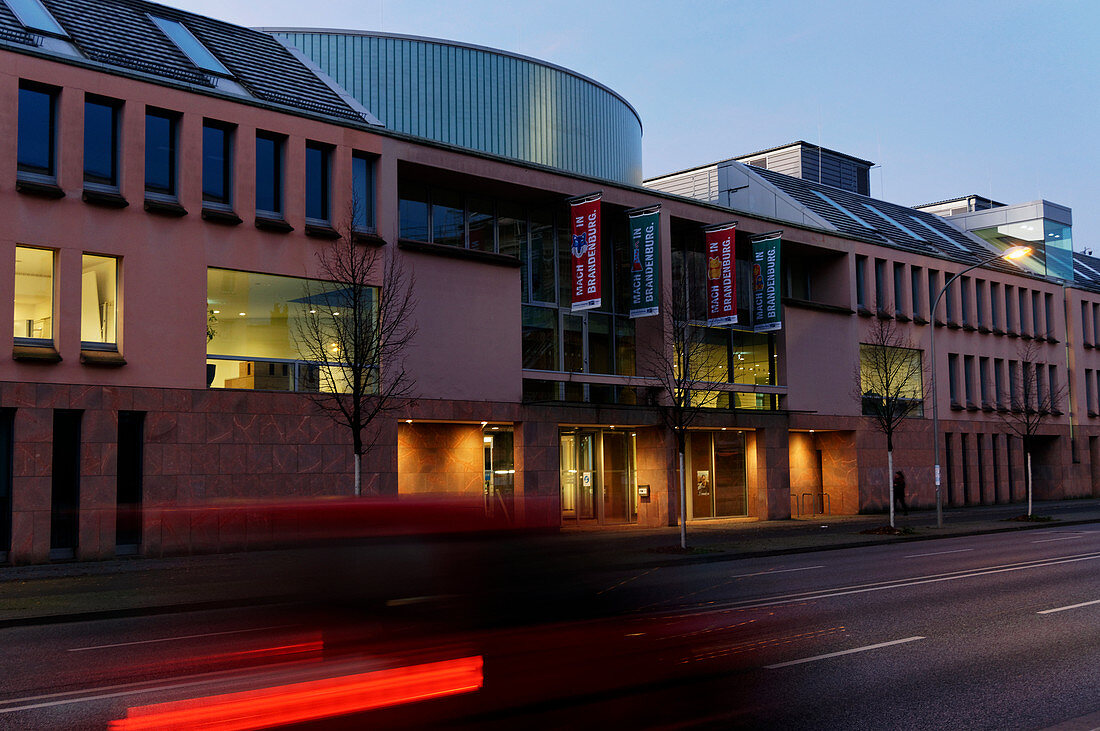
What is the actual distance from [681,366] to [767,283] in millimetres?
10825

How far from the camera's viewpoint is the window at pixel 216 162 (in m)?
24.2

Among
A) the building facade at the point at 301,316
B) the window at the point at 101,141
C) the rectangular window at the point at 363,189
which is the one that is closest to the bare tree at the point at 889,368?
the building facade at the point at 301,316

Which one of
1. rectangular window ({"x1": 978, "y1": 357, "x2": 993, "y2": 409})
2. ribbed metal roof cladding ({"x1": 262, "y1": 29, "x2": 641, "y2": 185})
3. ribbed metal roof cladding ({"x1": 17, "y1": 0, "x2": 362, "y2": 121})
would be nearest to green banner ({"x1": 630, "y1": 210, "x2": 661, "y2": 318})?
ribbed metal roof cladding ({"x1": 17, "y1": 0, "x2": 362, "y2": 121})

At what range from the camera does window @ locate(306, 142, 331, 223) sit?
25875 millimetres

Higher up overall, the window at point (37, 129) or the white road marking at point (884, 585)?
the window at point (37, 129)

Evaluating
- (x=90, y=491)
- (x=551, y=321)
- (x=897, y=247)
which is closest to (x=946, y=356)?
(x=897, y=247)

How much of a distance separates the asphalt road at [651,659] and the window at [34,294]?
978cm

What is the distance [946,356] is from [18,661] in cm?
4249

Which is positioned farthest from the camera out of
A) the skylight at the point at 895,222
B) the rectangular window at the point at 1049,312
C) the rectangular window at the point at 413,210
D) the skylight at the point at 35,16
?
the rectangular window at the point at 1049,312

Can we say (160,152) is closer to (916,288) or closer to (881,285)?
(881,285)

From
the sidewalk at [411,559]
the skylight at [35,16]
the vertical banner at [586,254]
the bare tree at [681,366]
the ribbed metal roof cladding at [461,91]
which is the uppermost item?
the ribbed metal roof cladding at [461,91]

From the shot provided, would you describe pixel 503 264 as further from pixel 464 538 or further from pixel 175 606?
pixel 464 538

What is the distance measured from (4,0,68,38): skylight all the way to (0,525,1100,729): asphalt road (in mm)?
15448

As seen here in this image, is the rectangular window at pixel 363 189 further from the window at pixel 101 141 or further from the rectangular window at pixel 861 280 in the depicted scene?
the rectangular window at pixel 861 280
